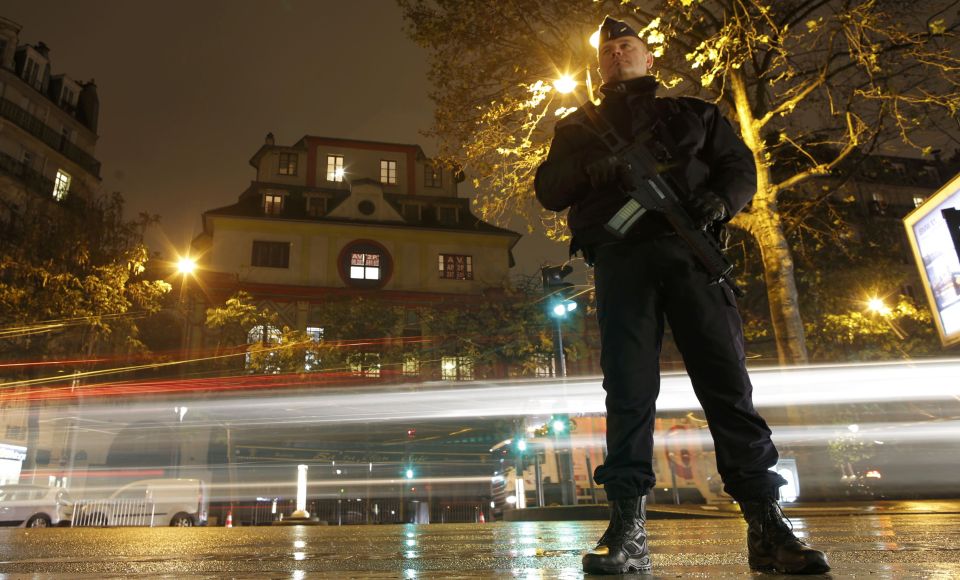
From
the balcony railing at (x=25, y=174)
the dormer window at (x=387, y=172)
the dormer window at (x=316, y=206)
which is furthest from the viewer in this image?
the dormer window at (x=387, y=172)

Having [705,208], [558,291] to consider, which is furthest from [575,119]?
[558,291]

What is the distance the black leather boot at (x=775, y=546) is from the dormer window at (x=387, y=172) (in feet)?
132

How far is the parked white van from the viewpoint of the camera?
16.6 meters

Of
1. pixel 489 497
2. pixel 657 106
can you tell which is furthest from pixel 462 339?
pixel 657 106

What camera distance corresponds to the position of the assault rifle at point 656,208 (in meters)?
2.48

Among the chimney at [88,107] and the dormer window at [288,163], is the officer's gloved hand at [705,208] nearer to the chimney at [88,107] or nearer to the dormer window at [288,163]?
the dormer window at [288,163]

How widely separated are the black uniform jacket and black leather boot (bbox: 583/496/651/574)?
1077 mm

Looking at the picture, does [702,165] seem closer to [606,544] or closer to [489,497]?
[606,544]

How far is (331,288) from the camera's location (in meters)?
34.4

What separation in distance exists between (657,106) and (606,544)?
1.85 meters

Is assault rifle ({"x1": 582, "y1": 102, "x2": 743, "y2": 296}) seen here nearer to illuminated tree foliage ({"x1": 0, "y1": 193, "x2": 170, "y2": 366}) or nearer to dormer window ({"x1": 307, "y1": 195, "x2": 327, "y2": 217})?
illuminated tree foliage ({"x1": 0, "y1": 193, "x2": 170, "y2": 366})

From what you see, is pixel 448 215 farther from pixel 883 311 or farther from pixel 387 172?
pixel 883 311

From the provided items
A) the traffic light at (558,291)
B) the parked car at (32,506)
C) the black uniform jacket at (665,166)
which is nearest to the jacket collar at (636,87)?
the black uniform jacket at (665,166)

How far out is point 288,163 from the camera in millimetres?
39312
